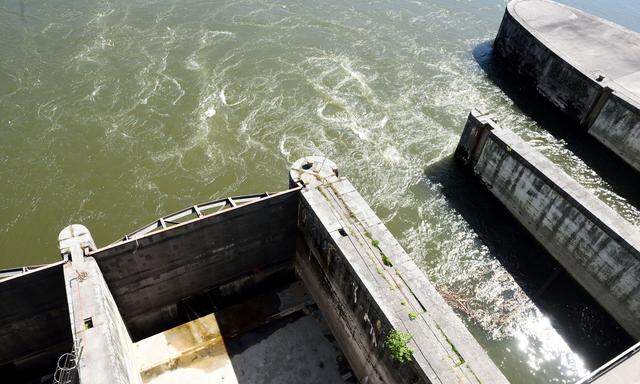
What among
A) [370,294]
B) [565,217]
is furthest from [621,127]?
[370,294]

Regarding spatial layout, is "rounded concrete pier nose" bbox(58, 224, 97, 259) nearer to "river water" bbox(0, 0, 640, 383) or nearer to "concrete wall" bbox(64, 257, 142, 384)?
"concrete wall" bbox(64, 257, 142, 384)

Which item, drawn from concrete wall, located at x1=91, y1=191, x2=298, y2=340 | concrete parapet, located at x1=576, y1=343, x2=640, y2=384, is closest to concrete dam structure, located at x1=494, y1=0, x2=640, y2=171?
concrete parapet, located at x1=576, y1=343, x2=640, y2=384

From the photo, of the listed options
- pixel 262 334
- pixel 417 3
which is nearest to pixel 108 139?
pixel 262 334

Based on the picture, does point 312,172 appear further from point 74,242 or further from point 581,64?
point 581,64

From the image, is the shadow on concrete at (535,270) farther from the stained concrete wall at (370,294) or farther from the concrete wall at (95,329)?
the concrete wall at (95,329)

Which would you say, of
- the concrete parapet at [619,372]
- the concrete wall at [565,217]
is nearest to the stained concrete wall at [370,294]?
the concrete parapet at [619,372]

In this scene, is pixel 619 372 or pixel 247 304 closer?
pixel 619 372
